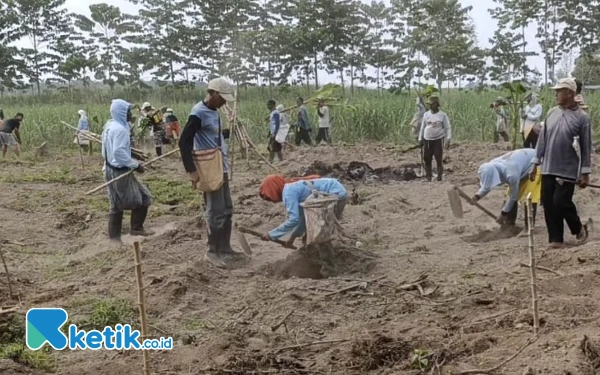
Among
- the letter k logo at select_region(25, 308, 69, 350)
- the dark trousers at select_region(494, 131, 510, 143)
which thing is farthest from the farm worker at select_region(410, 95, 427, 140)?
the letter k logo at select_region(25, 308, 69, 350)

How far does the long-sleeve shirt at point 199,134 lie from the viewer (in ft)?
19.6

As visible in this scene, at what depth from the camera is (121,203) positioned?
23.5ft

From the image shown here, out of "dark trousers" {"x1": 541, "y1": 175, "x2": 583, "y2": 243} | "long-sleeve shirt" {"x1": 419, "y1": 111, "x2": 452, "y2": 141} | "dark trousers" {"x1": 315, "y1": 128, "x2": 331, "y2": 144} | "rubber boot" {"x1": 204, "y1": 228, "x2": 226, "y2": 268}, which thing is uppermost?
"long-sleeve shirt" {"x1": 419, "y1": 111, "x2": 452, "y2": 141}

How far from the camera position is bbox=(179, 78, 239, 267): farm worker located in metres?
5.99

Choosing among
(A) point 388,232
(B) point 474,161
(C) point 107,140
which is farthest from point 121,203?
(B) point 474,161

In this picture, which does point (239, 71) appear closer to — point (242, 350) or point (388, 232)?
point (388, 232)

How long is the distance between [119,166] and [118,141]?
25 cm

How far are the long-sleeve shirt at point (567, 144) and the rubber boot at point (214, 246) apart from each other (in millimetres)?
2867

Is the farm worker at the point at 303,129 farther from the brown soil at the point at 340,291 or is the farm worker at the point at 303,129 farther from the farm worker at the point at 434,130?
the brown soil at the point at 340,291

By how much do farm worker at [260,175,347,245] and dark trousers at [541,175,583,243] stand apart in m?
1.74

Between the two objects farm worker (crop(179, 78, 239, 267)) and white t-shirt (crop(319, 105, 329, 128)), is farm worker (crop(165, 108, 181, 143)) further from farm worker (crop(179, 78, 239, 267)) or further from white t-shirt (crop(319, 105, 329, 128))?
farm worker (crop(179, 78, 239, 267))

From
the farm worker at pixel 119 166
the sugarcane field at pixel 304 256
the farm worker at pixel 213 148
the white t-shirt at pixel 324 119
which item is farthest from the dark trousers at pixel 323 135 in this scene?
the farm worker at pixel 213 148

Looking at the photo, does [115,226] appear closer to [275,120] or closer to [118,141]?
[118,141]

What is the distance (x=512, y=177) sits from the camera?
6.43m
